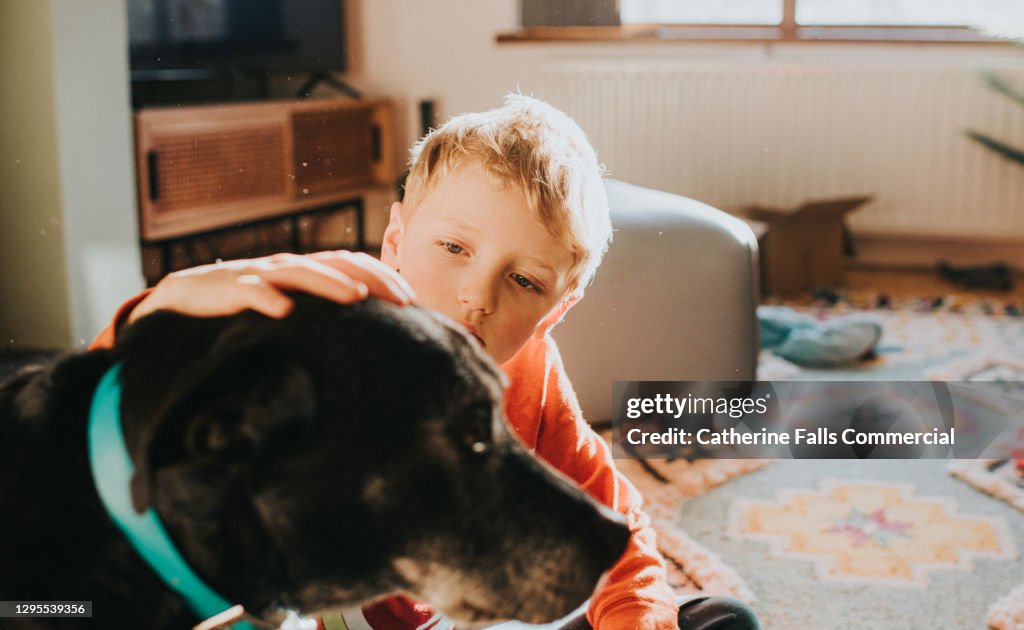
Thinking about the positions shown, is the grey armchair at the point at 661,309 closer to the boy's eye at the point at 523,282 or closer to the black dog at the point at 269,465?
the boy's eye at the point at 523,282

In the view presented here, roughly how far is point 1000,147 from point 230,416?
3.35 metres

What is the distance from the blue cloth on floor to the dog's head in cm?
190

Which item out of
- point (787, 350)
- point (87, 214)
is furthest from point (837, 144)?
point (87, 214)

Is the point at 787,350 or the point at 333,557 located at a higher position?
the point at 333,557

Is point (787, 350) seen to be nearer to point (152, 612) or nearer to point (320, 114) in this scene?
point (320, 114)

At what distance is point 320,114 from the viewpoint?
334cm

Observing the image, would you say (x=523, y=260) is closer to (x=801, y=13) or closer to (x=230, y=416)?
(x=230, y=416)

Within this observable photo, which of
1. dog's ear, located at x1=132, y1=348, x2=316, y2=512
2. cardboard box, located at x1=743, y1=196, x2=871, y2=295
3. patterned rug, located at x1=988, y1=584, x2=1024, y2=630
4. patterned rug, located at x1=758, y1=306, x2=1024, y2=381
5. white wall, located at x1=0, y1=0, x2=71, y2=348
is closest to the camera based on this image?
dog's ear, located at x1=132, y1=348, x2=316, y2=512

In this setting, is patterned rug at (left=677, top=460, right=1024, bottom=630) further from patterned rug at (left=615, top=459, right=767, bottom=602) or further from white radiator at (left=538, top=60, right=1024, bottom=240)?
white radiator at (left=538, top=60, right=1024, bottom=240)

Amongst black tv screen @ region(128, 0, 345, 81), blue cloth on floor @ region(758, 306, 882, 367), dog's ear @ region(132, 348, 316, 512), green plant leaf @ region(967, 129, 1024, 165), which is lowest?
blue cloth on floor @ region(758, 306, 882, 367)

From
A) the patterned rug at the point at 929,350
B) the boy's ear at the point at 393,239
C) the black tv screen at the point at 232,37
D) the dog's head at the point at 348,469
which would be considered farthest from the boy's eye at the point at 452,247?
the black tv screen at the point at 232,37

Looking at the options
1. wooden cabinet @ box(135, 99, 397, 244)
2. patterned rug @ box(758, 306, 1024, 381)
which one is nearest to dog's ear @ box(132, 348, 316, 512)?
patterned rug @ box(758, 306, 1024, 381)

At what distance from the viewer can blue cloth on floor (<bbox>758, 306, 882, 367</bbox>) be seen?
91.7 inches

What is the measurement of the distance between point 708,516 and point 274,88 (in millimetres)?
2607
